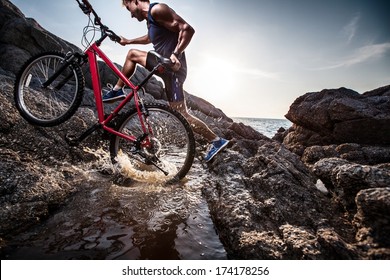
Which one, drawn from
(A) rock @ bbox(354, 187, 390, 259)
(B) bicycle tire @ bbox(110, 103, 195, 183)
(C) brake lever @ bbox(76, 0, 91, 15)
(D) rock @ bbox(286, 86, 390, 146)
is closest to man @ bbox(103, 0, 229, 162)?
(B) bicycle tire @ bbox(110, 103, 195, 183)

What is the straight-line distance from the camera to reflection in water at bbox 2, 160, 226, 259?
1939 mm

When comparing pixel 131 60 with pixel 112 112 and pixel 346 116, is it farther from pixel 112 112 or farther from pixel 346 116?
pixel 346 116

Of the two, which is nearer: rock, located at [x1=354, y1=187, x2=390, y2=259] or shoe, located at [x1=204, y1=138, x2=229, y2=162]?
rock, located at [x1=354, y1=187, x2=390, y2=259]

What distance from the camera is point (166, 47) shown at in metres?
4.28

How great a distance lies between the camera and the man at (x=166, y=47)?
12.6 ft

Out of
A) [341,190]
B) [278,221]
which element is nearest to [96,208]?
[278,221]

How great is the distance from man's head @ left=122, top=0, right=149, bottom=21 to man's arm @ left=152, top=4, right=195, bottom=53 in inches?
23.1

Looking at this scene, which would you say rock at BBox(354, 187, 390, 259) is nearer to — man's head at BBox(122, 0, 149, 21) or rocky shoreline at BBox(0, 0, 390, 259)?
rocky shoreline at BBox(0, 0, 390, 259)

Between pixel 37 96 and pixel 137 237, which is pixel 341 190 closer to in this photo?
pixel 137 237

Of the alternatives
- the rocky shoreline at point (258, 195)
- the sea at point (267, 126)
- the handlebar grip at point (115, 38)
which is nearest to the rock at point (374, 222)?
the rocky shoreline at point (258, 195)

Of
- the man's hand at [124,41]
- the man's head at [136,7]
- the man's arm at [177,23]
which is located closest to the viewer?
the man's arm at [177,23]

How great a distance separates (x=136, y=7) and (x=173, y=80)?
1.64m

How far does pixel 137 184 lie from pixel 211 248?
71.5 inches

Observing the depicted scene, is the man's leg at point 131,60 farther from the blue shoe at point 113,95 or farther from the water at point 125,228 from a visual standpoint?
the water at point 125,228
